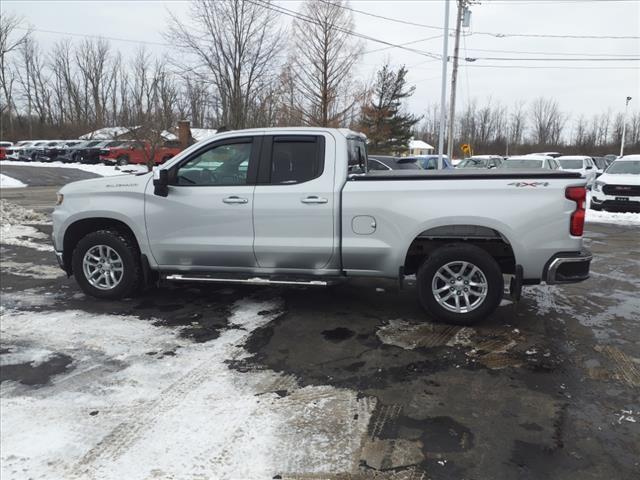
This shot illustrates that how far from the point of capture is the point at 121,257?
19.0 ft

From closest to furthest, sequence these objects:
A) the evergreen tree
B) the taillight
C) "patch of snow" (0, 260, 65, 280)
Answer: the taillight
"patch of snow" (0, 260, 65, 280)
the evergreen tree

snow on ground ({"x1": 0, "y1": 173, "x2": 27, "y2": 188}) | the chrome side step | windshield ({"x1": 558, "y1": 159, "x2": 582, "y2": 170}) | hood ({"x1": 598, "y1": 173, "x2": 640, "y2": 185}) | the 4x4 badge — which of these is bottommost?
the chrome side step

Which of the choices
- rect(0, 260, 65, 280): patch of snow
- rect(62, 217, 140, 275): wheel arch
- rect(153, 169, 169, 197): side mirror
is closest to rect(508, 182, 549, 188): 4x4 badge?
rect(153, 169, 169, 197): side mirror

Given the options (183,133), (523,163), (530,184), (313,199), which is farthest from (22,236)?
(523,163)

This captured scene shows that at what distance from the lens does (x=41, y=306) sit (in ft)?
19.1

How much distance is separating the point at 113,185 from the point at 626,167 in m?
16.0

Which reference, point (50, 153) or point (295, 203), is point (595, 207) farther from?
point (50, 153)

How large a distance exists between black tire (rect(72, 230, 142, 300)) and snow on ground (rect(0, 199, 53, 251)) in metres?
3.74

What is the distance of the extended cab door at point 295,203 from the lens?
520cm

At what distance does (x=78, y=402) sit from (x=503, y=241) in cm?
393

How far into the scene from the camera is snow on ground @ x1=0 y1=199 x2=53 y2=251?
31.5ft

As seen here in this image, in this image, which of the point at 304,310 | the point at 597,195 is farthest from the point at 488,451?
the point at 597,195

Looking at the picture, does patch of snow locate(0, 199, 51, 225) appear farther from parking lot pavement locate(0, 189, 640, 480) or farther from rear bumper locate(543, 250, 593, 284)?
rear bumper locate(543, 250, 593, 284)

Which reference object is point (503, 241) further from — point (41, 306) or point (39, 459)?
point (41, 306)
